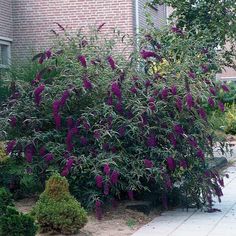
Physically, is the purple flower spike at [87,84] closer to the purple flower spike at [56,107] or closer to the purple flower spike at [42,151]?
the purple flower spike at [56,107]

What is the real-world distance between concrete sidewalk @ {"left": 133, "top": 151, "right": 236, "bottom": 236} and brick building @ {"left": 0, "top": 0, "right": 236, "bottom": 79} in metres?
8.93

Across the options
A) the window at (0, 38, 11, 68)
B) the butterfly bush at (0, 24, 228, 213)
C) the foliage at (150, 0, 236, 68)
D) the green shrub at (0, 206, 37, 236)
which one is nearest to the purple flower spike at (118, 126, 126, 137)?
the butterfly bush at (0, 24, 228, 213)

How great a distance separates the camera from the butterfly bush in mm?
8469

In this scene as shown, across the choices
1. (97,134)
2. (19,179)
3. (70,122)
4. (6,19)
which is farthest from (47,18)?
(97,134)

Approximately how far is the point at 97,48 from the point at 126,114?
136 centimetres

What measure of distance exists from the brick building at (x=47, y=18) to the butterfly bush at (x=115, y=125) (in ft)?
26.4

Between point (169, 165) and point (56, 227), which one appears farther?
point (169, 165)

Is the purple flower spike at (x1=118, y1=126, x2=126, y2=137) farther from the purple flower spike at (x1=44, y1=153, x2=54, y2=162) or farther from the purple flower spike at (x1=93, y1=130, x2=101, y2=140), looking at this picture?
the purple flower spike at (x1=44, y1=153, x2=54, y2=162)

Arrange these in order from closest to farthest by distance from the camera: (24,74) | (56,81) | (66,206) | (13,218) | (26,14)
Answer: (13,218) < (66,206) < (56,81) < (24,74) < (26,14)

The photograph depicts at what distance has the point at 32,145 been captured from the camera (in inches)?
348

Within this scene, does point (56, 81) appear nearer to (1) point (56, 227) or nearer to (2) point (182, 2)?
(1) point (56, 227)

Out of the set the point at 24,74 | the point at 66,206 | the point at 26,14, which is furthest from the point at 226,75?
the point at 66,206

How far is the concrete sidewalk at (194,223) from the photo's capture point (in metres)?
7.75

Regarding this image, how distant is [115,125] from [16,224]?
105 inches
